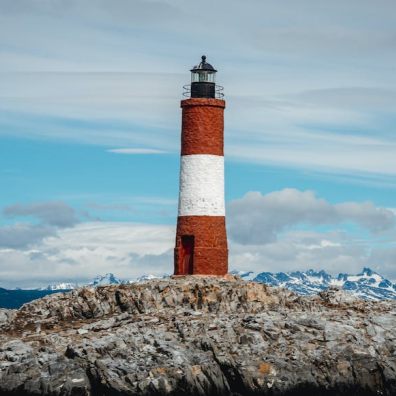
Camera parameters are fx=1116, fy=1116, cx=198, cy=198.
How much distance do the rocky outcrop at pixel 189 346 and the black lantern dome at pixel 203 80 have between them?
1360cm

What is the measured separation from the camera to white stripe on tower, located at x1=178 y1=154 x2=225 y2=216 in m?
70.4

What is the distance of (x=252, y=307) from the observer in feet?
213

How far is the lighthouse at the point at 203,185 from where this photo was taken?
70.4 m

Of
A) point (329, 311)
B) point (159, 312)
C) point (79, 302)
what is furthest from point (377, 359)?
point (79, 302)

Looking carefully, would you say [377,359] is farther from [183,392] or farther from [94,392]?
[94,392]

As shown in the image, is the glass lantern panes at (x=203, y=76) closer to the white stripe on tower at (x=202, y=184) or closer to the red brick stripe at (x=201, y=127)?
the red brick stripe at (x=201, y=127)

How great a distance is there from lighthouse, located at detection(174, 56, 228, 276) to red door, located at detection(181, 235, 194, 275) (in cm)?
6

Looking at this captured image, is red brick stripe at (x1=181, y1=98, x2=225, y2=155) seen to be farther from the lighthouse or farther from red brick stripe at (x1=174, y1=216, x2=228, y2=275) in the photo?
red brick stripe at (x1=174, y1=216, x2=228, y2=275)

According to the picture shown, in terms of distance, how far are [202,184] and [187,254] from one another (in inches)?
185

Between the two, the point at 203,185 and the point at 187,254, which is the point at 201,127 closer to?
the point at 203,185

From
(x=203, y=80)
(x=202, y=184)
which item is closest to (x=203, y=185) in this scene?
(x=202, y=184)

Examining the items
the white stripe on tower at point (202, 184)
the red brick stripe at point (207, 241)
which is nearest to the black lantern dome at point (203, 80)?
the white stripe on tower at point (202, 184)

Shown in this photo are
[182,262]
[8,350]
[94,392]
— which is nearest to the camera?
[94,392]

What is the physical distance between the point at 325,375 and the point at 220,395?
216 inches
